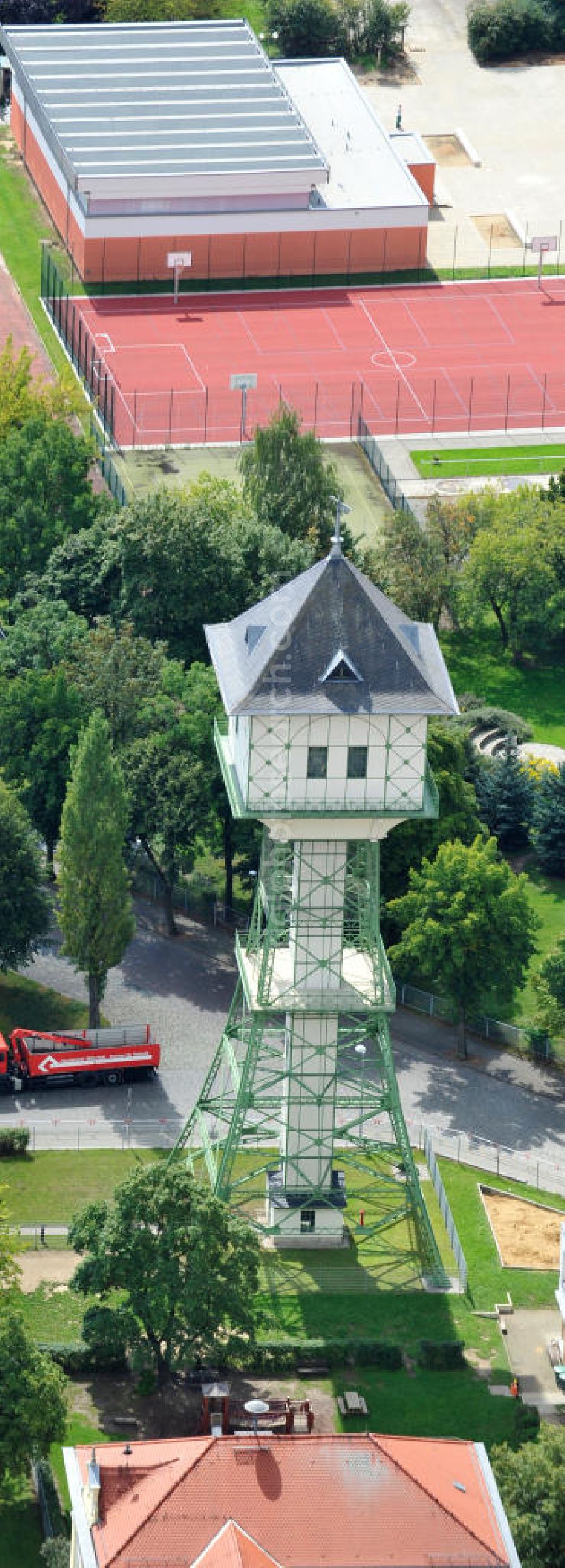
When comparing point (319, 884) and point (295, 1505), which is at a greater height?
point (319, 884)

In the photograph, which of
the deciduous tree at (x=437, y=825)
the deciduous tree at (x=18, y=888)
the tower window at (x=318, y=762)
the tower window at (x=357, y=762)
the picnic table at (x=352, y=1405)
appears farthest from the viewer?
the deciduous tree at (x=437, y=825)

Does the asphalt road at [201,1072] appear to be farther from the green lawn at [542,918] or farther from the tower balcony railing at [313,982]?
the tower balcony railing at [313,982]

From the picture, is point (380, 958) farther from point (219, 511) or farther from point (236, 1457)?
point (219, 511)

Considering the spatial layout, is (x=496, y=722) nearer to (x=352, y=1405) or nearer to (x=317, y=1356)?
(x=317, y=1356)

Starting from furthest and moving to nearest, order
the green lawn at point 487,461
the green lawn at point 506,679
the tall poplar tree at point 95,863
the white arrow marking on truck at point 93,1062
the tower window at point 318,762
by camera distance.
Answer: the green lawn at point 487,461, the green lawn at point 506,679, the white arrow marking on truck at point 93,1062, the tall poplar tree at point 95,863, the tower window at point 318,762

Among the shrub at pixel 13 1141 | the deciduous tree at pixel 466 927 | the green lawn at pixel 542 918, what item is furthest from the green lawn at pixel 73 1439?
the green lawn at pixel 542 918

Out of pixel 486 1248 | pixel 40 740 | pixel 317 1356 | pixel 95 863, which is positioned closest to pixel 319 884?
pixel 317 1356
